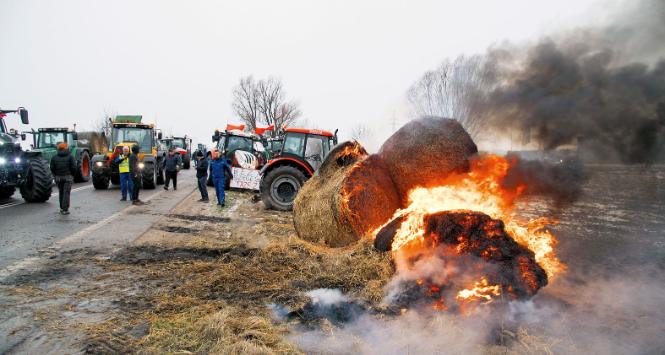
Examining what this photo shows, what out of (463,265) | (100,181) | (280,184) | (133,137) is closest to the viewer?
(463,265)

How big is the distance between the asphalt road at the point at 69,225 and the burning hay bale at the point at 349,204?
3.23m

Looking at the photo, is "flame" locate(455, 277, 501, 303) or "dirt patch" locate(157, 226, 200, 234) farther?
"dirt patch" locate(157, 226, 200, 234)

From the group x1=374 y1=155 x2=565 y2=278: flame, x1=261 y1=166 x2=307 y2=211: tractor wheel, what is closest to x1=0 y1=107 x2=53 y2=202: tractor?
x1=261 y1=166 x2=307 y2=211: tractor wheel

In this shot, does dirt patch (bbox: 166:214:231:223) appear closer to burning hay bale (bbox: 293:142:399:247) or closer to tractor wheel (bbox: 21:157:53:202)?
burning hay bale (bbox: 293:142:399:247)

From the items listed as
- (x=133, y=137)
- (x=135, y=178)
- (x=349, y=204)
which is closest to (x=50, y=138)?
(x=133, y=137)

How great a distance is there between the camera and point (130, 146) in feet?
52.2

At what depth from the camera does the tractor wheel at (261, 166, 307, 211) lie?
39.3 ft

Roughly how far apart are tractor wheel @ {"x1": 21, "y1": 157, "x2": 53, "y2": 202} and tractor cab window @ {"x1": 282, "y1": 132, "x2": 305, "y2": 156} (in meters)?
6.73

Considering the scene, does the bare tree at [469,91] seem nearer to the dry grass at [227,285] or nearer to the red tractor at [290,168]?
the dry grass at [227,285]

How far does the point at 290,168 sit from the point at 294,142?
142cm

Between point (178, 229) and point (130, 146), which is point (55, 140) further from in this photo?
point (178, 229)

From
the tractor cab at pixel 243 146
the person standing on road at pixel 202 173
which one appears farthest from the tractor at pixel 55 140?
the person standing on road at pixel 202 173

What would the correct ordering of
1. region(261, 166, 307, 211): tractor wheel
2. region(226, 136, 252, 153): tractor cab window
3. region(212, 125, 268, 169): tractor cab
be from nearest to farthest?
region(261, 166, 307, 211): tractor wheel < region(212, 125, 268, 169): tractor cab < region(226, 136, 252, 153): tractor cab window

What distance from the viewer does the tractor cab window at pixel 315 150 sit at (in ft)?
42.9
